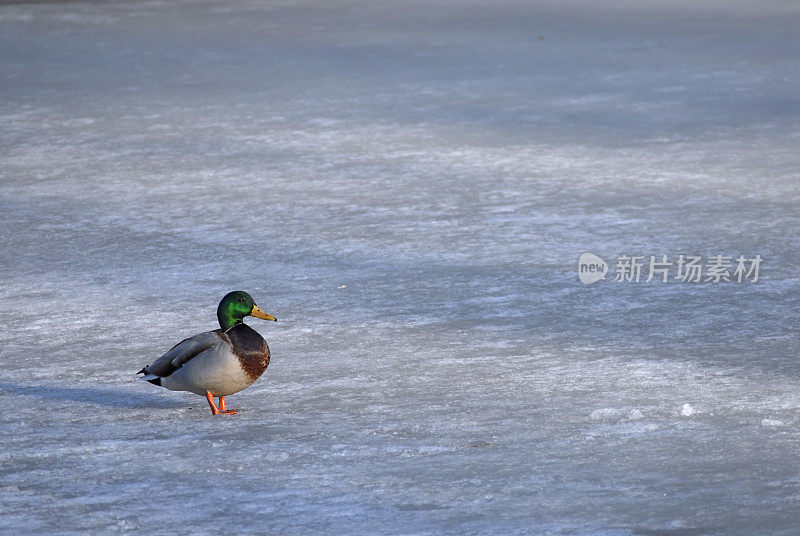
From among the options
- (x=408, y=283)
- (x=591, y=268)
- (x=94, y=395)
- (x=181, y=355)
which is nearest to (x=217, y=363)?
(x=181, y=355)

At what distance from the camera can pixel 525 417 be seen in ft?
11.4

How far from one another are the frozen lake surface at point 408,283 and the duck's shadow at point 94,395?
0.01m

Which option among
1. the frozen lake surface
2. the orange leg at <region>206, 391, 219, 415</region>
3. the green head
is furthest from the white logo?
the orange leg at <region>206, 391, 219, 415</region>

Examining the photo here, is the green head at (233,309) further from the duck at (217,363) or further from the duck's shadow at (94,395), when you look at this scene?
the duck's shadow at (94,395)

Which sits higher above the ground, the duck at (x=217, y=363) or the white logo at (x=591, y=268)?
the duck at (x=217, y=363)

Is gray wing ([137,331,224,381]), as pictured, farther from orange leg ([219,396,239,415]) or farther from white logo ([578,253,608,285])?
white logo ([578,253,608,285])

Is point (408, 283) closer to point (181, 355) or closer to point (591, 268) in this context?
point (591, 268)

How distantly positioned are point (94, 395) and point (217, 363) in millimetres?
553

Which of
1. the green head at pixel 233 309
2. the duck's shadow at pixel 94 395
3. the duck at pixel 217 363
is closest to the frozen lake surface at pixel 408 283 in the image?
the duck's shadow at pixel 94 395

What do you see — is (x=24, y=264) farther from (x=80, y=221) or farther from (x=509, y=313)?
(x=509, y=313)

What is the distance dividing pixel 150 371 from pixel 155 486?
59 cm

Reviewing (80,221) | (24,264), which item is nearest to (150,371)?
(24,264)

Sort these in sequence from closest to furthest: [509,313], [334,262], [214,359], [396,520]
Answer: [396,520] < [214,359] < [509,313] < [334,262]

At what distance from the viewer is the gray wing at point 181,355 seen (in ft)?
11.5
